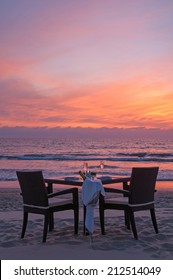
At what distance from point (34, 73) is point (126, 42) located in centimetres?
421

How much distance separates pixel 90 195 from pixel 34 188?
0.76 metres

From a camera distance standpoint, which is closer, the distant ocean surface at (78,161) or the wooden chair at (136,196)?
the wooden chair at (136,196)

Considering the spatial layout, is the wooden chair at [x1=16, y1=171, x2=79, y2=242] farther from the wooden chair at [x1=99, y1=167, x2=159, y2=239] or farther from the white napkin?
the wooden chair at [x1=99, y1=167, x2=159, y2=239]

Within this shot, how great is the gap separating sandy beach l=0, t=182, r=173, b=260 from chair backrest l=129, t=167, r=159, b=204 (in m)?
0.53

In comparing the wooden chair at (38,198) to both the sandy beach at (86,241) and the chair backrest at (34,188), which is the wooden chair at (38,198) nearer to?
the chair backrest at (34,188)

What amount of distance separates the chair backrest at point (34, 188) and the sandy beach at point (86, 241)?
0.54 meters

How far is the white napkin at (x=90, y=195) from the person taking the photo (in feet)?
14.7


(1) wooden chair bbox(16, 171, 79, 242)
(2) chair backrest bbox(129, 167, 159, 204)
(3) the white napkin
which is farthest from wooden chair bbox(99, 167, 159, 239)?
(1) wooden chair bbox(16, 171, 79, 242)

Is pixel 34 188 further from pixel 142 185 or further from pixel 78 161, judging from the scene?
pixel 78 161

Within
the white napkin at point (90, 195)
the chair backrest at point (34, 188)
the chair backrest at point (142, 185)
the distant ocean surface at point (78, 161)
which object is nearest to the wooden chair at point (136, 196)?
the chair backrest at point (142, 185)

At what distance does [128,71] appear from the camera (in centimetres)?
1282

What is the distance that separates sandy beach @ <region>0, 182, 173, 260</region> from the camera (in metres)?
4.03
